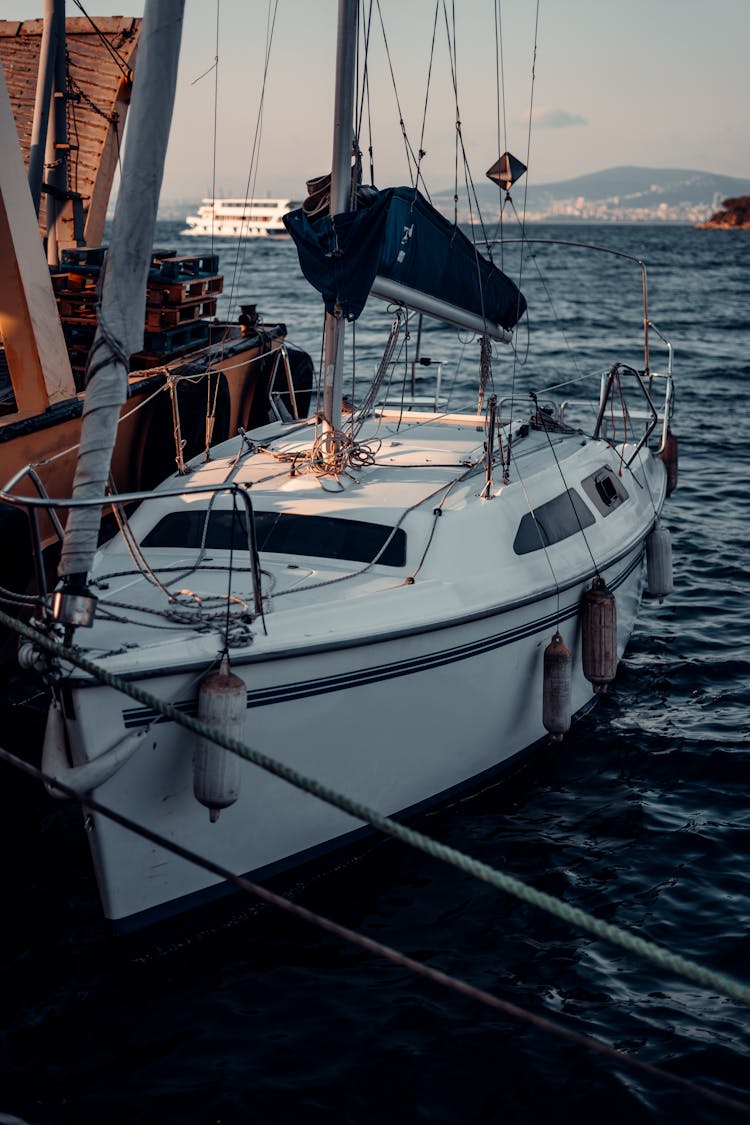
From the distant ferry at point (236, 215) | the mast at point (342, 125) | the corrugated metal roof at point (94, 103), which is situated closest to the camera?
the mast at point (342, 125)

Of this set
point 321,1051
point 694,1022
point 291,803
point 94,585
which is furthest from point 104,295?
point 694,1022

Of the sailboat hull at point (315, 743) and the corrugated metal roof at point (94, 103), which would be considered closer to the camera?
the sailboat hull at point (315, 743)

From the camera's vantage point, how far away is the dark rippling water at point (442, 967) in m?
5.41

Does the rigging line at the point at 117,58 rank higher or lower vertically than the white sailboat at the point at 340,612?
higher

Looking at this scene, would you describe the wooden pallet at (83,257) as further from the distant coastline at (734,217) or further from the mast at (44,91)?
the distant coastline at (734,217)

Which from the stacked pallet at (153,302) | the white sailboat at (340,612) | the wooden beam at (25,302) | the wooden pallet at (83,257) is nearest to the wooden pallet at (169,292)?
the stacked pallet at (153,302)

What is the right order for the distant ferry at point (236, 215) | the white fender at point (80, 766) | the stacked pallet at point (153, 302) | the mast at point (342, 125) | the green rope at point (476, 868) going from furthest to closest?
the distant ferry at point (236, 215) → the stacked pallet at point (153, 302) → the mast at point (342, 125) → the white fender at point (80, 766) → the green rope at point (476, 868)

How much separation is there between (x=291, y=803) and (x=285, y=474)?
2.84 metres

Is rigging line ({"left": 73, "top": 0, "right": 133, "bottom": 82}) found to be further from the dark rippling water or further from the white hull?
the white hull

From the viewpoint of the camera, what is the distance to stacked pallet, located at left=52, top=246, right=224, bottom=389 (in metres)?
11.0

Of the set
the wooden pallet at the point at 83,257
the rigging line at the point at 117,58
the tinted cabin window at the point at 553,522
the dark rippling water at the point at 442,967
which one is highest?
the rigging line at the point at 117,58

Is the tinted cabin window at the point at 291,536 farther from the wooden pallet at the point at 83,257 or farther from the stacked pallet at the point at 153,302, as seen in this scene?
the wooden pallet at the point at 83,257

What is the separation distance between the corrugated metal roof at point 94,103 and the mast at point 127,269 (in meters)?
9.36

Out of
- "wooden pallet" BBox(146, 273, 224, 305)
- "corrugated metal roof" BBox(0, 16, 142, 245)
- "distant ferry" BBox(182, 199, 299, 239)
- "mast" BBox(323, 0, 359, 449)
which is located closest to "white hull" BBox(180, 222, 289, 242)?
"distant ferry" BBox(182, 199, 299, 239)
